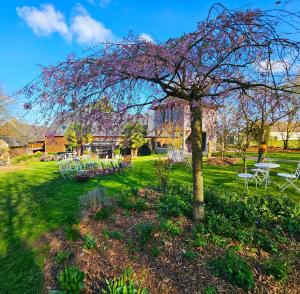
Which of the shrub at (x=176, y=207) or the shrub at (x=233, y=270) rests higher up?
the shrub at (x=176, y=207)

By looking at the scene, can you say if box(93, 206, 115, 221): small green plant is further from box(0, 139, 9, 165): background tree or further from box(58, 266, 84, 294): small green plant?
box(0, 139, 9, 165): background tree

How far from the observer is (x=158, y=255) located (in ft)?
12.6

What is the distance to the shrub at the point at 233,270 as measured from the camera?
3.04 metres

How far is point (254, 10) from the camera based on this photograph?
3.17 m

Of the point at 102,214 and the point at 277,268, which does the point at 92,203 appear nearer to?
the point at 102,214

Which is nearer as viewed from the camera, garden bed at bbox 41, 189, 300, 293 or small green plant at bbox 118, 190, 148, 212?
garden bed at bbox 41, 189, 300, 293

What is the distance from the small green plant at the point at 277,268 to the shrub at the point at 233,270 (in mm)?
270

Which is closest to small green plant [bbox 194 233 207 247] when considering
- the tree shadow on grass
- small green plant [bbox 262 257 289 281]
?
small green plant [bbox 262 257 289 281]

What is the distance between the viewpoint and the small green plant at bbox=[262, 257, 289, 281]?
313 cm

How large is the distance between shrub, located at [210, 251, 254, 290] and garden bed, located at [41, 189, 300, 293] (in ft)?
0.19

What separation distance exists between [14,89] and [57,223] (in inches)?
157

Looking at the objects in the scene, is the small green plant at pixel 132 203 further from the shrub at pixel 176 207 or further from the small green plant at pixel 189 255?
the small green plant at pixel 189 255

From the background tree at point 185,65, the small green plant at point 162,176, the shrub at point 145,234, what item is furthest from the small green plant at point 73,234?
the small green plant at point 162,176

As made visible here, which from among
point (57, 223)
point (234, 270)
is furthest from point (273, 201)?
point (57, 223)
